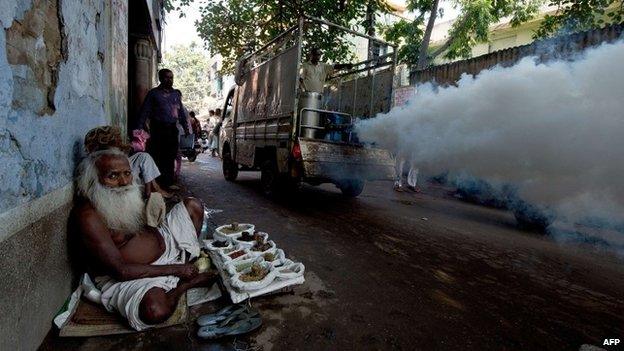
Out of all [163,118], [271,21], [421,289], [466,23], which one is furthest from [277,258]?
[466,23]

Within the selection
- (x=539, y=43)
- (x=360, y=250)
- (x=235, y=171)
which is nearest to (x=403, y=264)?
(x=360, y=250)

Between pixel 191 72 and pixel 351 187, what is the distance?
44.0 metres

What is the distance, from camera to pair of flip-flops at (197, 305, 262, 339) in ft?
7.12

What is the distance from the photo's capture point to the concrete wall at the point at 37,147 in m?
1.52

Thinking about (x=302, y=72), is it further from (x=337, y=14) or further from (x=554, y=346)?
(x=554, y=346)

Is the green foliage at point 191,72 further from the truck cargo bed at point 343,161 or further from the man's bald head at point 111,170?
the man's bald head at point 111,170

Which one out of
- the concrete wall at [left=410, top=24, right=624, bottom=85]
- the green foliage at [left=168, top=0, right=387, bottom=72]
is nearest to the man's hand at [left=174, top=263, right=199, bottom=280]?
the concrete wall at [left=410, top=24, right=624, bottom=85]

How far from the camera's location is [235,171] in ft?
28.7

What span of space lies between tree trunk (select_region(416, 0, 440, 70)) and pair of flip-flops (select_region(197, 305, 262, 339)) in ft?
34.7

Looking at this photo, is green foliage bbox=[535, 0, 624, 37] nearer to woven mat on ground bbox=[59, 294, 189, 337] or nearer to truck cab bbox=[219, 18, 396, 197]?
truck cab bbox=[219, 18, 396, 197]

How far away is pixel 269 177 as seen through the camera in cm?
685

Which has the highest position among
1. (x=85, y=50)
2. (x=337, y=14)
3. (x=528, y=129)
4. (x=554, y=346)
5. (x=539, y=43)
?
(x=337, y=14)

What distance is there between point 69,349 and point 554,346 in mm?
2929

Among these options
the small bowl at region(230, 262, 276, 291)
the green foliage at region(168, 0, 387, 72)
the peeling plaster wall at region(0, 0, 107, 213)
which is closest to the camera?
the peeling plaster wall at region(0, 0, 107, 213)
